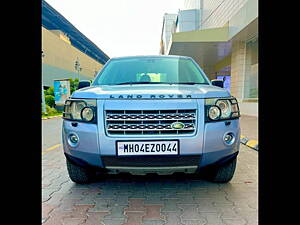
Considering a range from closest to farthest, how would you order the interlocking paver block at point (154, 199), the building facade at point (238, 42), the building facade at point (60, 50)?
1. the interlocking paver block at point (154, 199)
2. the building facade at point (238, 42)
3. the building facade at point (60, 50)

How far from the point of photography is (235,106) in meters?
2.47

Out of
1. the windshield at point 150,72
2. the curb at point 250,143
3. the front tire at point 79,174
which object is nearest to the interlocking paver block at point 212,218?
the front tire at point 79,174

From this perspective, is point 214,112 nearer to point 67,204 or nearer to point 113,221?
point 113,221

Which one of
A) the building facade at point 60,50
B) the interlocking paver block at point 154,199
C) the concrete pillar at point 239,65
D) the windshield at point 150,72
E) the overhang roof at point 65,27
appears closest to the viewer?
the interlocking paver block at point 154,199

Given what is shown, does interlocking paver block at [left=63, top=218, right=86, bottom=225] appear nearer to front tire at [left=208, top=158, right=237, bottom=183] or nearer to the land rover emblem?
the land rover emblem

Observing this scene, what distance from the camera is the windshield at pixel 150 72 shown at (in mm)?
3270

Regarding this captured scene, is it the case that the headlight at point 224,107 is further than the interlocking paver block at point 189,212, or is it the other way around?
the headlight at point 224,107

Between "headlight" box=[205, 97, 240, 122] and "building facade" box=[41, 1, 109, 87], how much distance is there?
24.2m

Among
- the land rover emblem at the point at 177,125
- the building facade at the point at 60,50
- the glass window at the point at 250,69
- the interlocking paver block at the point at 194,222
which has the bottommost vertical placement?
the interlocking paver block at the point at 194,222

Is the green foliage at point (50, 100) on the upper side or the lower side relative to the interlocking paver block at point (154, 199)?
upper

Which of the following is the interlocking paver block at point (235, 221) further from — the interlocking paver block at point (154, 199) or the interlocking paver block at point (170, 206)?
the interlocking paver block at point (154, 199)

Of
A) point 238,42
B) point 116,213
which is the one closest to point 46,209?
point 116,213
